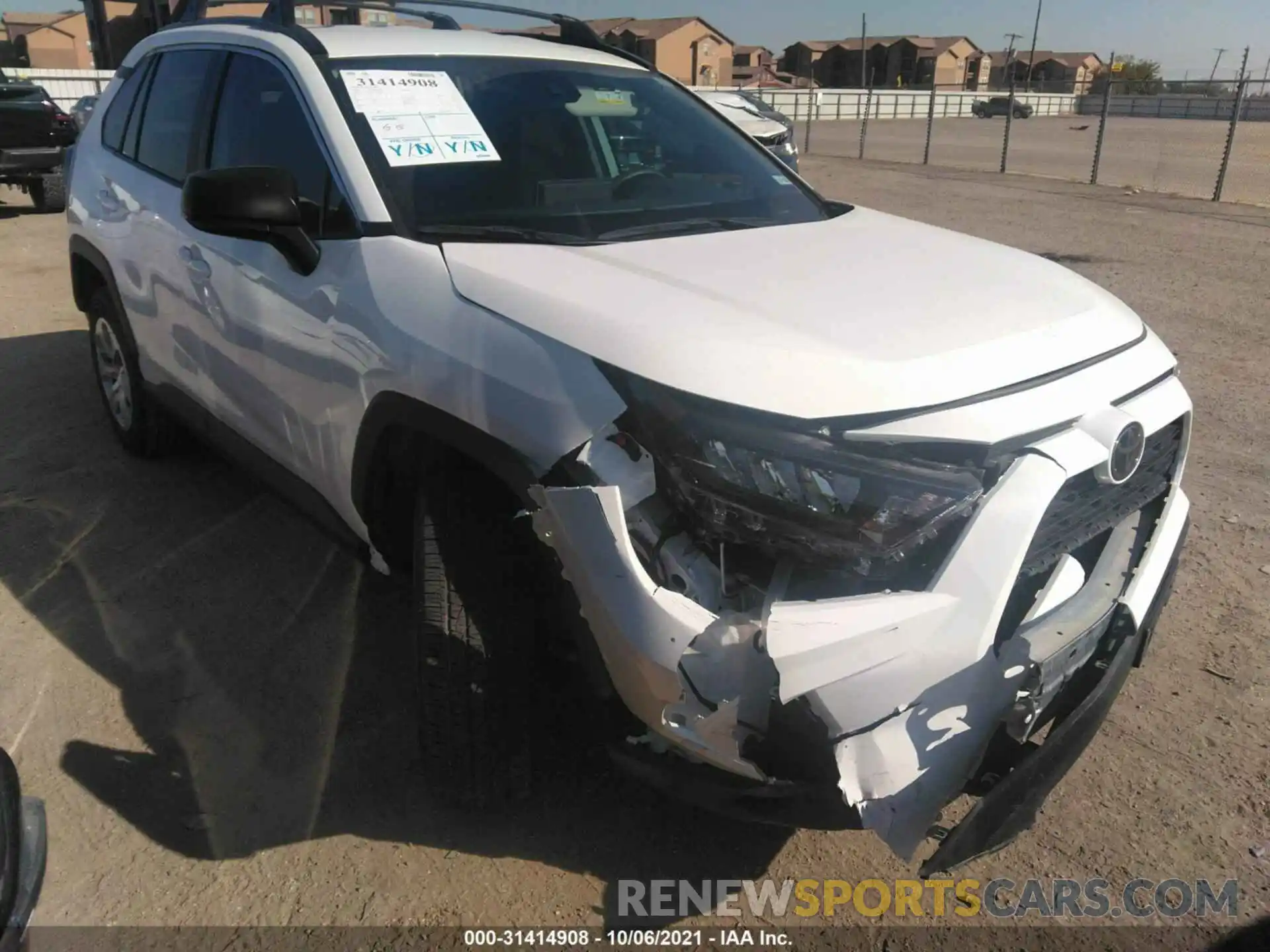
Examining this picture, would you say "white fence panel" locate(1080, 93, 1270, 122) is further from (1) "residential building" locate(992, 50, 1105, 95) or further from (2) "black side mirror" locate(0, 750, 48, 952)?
(2) "black side mirror" locate(0, 750, 48, 952)

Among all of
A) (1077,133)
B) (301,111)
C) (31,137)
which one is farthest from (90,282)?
(1077,133)

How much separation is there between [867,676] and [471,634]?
3.06 ft

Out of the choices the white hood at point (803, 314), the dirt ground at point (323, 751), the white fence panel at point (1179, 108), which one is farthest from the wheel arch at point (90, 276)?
the white fence panel at point (1179, 108)

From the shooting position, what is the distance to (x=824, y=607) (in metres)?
1.66

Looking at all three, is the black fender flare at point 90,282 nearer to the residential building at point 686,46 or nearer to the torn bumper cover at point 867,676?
the torn bumper cover at point 867,676

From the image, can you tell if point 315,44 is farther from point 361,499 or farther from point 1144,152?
point 1144,152

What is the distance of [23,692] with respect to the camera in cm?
293

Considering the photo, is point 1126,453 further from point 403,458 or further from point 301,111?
point 301,111

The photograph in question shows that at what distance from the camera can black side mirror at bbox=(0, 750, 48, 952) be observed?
1.56 m

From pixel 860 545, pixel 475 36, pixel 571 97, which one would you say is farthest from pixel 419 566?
pixel 475 36

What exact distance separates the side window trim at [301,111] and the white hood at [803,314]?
1.36 feet

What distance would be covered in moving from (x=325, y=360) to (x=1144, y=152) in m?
28.7

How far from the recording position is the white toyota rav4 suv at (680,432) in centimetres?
171

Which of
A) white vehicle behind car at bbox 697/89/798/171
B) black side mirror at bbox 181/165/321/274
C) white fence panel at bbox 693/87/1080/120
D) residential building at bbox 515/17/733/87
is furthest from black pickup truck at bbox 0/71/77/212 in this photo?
residential building at bbox 515/17/733/87
